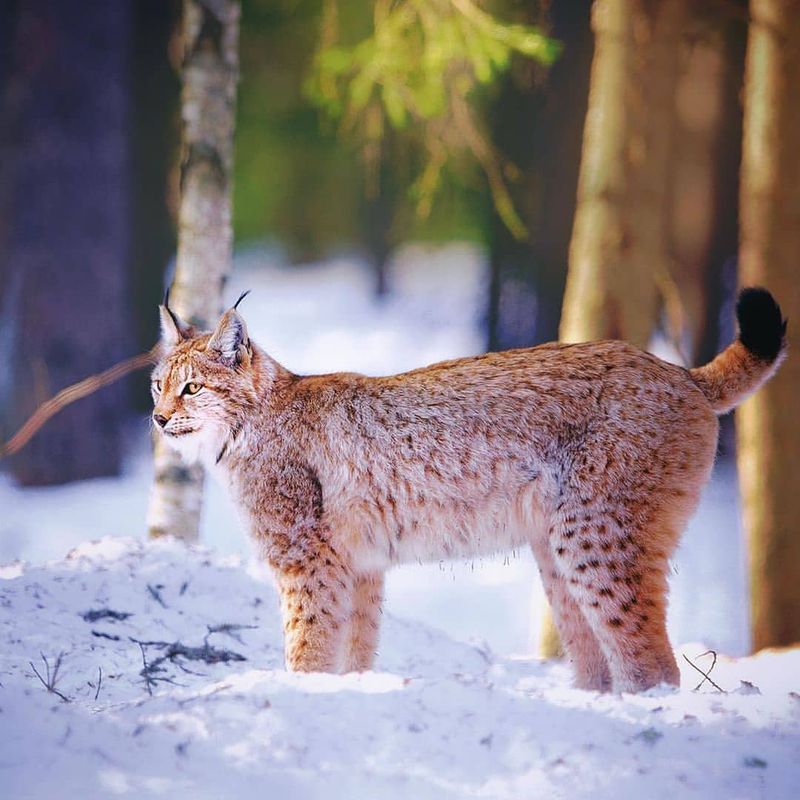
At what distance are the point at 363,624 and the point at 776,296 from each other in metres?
3.32

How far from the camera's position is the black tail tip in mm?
4795

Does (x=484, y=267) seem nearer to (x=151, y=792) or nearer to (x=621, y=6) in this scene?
(x=621, y=6)

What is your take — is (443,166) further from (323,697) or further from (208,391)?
(323,697)

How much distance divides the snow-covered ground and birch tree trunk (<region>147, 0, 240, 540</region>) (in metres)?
0.62

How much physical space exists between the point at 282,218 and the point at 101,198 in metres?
3.48

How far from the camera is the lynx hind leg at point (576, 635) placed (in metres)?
5.02

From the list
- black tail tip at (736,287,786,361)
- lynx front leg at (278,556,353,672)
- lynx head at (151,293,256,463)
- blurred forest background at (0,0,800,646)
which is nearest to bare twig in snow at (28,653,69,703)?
lynx front leg at (278,556,353,672)

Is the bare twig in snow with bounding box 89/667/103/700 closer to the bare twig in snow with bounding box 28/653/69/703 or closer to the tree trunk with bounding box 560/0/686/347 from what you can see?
the bare twig in snow with bounding box 28/653/69/703

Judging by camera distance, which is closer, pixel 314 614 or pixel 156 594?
pixel 314 614

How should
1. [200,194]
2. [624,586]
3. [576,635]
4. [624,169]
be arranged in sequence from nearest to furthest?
[624,586]
[576,635]
[624,169]
[200,194]

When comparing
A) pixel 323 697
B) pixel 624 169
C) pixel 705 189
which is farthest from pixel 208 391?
pixel 705 189

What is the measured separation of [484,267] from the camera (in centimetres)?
1222

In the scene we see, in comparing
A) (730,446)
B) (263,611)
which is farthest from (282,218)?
(263,611)

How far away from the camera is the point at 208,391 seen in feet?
16.3
